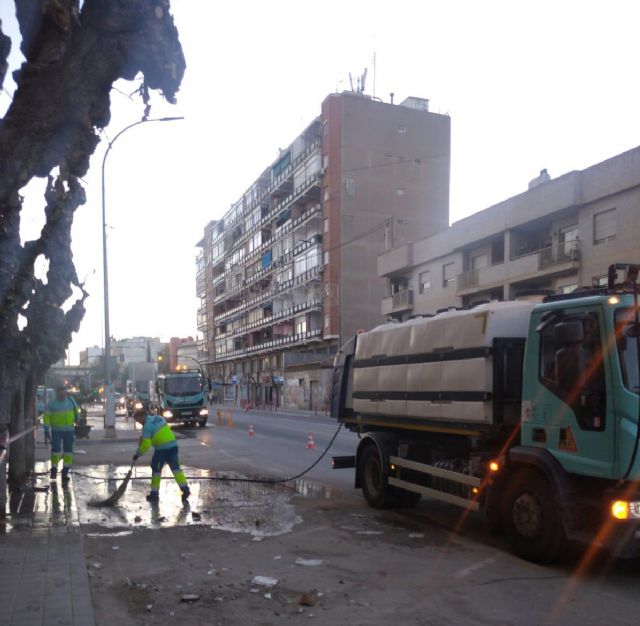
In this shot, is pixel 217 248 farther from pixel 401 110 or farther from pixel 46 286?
pixel 46 286

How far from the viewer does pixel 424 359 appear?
884cm

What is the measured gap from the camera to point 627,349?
236 inches

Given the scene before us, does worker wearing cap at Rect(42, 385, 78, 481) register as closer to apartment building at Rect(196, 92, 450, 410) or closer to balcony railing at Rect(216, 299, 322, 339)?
apartment building at Rect(196, 92, 450, 410)

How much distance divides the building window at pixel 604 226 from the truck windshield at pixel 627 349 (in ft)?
81.5

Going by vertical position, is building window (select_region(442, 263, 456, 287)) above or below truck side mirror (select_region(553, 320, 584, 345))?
above

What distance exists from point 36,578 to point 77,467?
999cm

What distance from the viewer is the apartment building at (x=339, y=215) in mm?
57500

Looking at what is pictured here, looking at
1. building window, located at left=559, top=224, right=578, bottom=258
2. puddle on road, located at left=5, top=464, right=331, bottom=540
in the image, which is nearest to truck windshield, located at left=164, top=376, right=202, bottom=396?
puddle on road, located at left=5, top=464, right=331, bottom=540

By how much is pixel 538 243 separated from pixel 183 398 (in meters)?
19.5

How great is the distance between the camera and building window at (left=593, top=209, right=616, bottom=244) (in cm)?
2886

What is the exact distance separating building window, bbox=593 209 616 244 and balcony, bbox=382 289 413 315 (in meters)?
16.9

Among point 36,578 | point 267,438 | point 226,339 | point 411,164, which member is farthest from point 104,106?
point 226,339

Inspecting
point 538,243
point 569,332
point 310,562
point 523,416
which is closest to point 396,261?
point 538,243

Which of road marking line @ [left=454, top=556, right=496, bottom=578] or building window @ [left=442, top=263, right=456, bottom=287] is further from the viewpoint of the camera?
building window @ [left=442, top=263, right=456, bottom=287]
